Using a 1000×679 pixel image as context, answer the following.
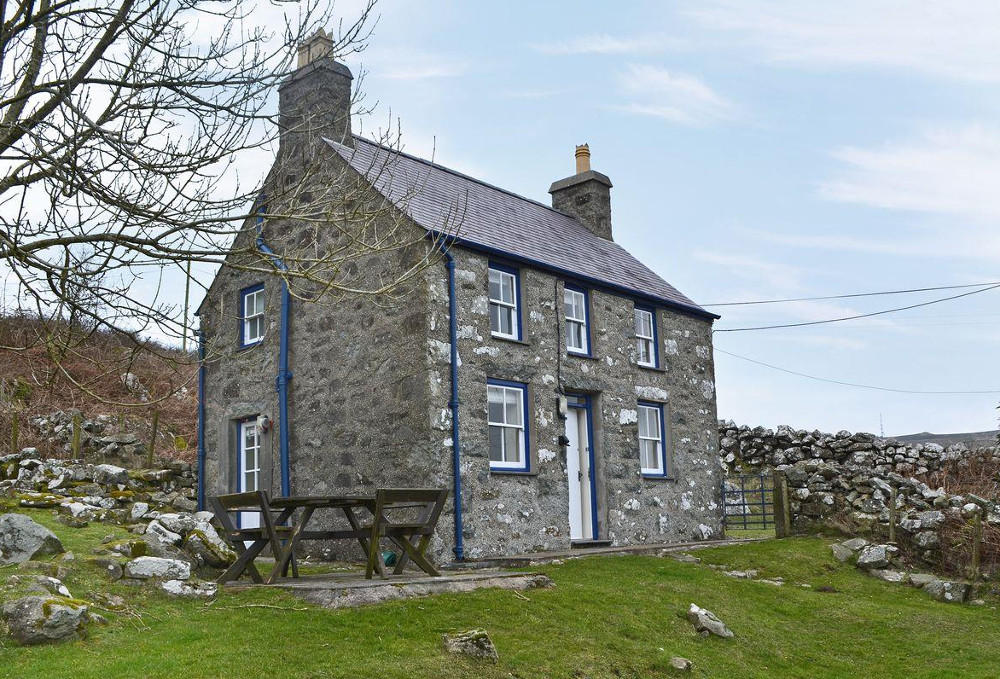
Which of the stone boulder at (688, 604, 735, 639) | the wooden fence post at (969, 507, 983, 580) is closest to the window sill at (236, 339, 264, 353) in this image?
the stone boulder at (688, 604, 735, 639)

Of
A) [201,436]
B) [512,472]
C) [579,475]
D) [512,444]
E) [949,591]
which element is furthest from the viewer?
[201,436]

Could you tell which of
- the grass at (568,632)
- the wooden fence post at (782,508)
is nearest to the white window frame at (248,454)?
the grass at (568,632)

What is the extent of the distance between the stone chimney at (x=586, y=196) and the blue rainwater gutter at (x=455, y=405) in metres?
8.68

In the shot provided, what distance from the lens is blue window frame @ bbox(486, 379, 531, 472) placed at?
1518 centimetres

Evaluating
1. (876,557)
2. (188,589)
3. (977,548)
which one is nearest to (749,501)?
(876,557)

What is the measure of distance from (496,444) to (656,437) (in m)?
4.87

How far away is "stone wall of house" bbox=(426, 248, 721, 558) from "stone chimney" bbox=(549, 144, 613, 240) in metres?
3.70

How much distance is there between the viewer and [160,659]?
303 inches

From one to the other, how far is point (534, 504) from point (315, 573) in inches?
163

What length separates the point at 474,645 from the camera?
8523 millimetres

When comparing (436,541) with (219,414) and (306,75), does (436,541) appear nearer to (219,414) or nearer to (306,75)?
(219,414)

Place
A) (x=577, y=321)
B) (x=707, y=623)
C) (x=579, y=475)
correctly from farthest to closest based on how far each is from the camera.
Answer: (x=577, y=321) < (x=579, y=475) < (x=707, y=623)

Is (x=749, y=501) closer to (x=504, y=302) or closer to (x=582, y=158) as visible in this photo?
(x=582, y=158)

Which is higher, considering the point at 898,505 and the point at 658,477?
the point at 658,477
